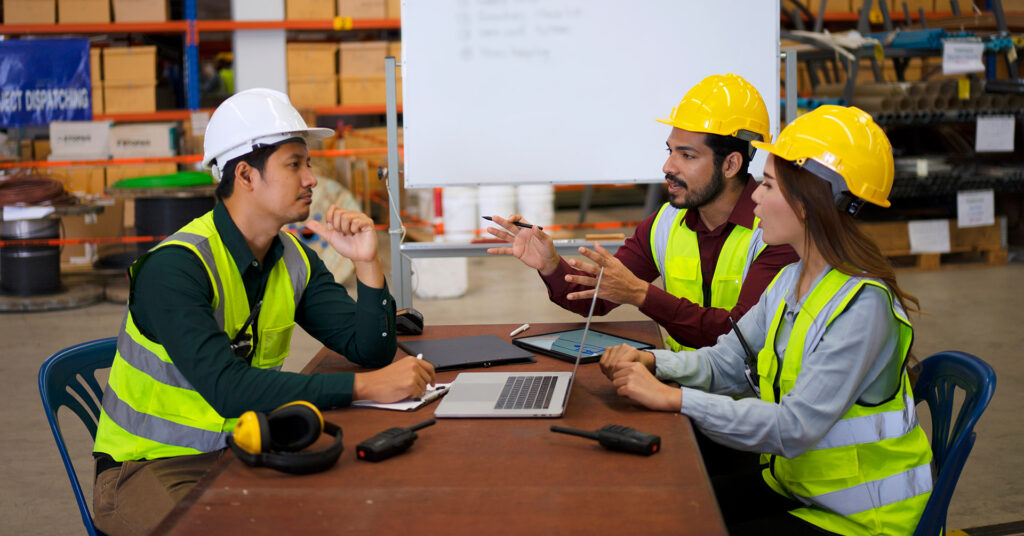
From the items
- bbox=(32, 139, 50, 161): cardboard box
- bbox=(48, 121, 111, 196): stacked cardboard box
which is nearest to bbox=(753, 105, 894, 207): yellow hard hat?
bbox=(48, 121, 111, 196): stacked cardboard box

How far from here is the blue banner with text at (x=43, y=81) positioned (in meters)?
7.42

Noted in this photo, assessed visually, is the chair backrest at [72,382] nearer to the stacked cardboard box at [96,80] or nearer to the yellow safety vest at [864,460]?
the yellow safety vest at [864,460]

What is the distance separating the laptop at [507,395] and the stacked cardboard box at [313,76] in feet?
20.2

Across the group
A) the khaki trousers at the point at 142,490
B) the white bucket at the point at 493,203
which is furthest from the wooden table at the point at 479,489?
the white bucket at the point at 493,203

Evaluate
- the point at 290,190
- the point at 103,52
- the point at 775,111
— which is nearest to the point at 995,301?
the point at 775,111

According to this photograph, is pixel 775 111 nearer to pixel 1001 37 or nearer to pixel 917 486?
pixel 917 486

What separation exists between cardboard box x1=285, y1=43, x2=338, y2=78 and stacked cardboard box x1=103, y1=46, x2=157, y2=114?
108cm

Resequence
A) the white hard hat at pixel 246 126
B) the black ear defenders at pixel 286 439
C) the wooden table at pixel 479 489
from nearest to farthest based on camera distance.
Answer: the wooden table at pixel 479 489, the black ear defenders at pixel 286 439, the white hard hat at pixel 246 126

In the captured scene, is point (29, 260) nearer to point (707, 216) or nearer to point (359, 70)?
point (359, 70)

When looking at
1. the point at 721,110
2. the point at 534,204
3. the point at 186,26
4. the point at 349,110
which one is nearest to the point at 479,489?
the point at 721,110

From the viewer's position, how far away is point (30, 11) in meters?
7.51

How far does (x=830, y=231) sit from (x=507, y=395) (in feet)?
2.36

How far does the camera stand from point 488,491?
1.40m

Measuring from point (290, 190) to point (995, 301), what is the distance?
5.25 m
